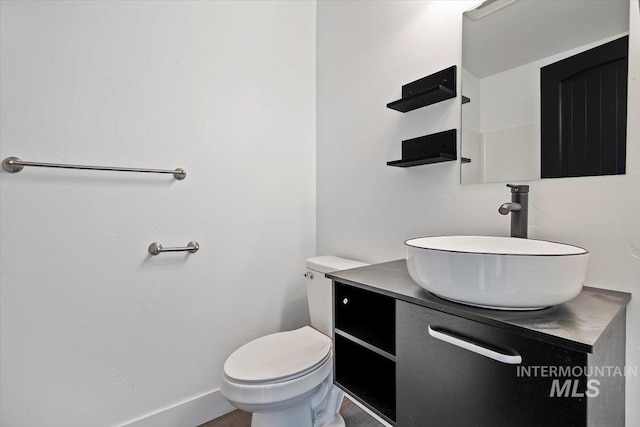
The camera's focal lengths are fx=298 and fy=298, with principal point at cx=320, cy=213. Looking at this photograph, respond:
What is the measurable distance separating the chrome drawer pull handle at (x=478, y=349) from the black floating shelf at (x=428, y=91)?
837 mm

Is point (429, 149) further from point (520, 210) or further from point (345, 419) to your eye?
point (345, 419)

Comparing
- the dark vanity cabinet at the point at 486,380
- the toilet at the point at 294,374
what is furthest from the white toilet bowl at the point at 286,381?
the dark vanity cabinet at the point at 486,380

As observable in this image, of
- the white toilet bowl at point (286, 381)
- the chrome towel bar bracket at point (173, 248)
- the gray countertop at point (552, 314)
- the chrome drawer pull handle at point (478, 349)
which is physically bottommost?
the white toilet bowl at point (286, 381)

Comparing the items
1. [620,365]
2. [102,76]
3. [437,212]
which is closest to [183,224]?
[102,76]

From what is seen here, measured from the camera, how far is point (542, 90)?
912 mm

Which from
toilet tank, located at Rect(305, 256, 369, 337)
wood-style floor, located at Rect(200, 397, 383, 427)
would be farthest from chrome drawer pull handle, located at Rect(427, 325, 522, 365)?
wood-style floor, located at Rect(200, 397, 383, 427)

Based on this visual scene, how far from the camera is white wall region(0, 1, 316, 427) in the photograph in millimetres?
1065

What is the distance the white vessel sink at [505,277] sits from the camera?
0.57 m

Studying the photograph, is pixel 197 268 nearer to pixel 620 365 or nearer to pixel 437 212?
pixel 437 212

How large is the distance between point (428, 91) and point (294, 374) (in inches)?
45.7

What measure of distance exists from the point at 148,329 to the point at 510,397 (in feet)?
4.39

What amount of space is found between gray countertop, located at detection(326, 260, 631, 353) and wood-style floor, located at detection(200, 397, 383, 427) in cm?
95

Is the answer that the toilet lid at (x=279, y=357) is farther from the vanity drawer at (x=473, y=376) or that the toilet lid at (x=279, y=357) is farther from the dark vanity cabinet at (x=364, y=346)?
the vanity drawer at (x=473, y=376)

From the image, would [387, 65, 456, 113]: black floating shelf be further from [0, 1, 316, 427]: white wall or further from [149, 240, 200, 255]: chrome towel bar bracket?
[149, 240, 200, 255]: chrome towel bar bracket
